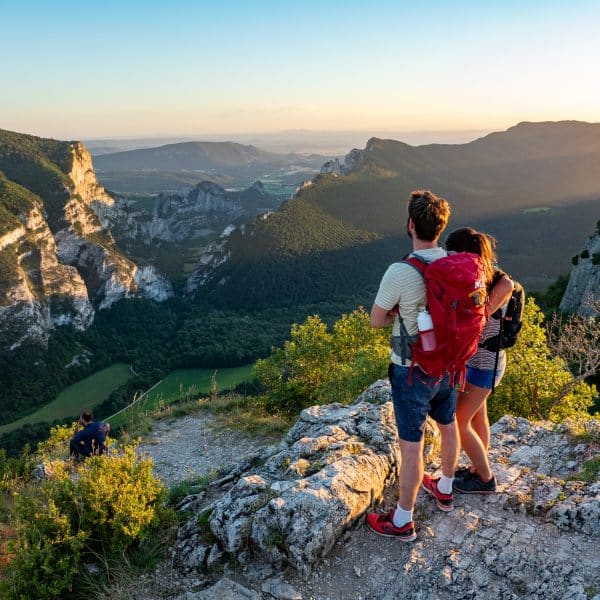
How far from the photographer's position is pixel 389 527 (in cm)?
517

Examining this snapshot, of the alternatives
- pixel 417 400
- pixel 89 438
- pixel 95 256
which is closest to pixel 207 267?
pixel 95 256

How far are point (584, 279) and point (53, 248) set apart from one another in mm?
107353

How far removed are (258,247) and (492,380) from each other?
5357 inches

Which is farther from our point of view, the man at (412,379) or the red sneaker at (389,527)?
the red sneaker at (389,527)

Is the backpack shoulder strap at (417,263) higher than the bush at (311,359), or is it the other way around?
the backpack shoulder strap at (417,263)

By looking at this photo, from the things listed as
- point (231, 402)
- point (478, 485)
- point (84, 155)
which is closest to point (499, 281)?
point (478, 485)

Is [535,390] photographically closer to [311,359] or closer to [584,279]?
[311,359]

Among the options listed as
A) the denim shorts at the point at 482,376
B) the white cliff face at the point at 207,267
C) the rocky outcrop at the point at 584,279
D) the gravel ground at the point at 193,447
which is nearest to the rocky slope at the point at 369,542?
the denim shorts at the point at 482,376

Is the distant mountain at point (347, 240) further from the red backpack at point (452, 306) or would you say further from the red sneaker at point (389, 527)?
the red backpack at point (452, 306)

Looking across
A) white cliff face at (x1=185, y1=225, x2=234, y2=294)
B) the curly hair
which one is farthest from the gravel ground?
white cliff face at (x1=185, y1=225, x2=234, y2=294)

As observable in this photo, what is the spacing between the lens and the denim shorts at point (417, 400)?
4566 millimetres

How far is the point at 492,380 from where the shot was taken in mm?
5273

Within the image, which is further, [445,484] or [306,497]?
[445,484]

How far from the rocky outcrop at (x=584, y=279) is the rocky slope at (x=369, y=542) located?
28722 millimetres
